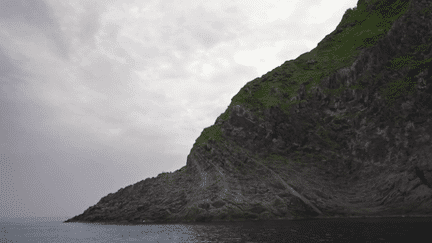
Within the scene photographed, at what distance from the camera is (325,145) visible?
8894cm

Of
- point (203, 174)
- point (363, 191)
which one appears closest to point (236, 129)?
point (203, 174)

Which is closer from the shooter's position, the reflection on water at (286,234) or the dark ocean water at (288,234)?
the dark ocean water at (288,234)

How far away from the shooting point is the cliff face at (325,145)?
7475 centimetres

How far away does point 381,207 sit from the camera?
7075 centimetres

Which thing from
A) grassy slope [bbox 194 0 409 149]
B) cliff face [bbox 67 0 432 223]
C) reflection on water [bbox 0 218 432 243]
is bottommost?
reflection on water [bbox 0 218 432 243]

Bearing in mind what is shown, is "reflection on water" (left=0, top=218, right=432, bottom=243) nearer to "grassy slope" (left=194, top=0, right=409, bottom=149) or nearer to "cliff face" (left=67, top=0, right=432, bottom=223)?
"cliff face" (left=67, top=0, right=432, bottom=223)

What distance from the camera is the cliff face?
245 ft

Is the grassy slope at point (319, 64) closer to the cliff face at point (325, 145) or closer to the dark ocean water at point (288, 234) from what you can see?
the cliff face at point (325, 145)

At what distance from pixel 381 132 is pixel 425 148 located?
12318 mm

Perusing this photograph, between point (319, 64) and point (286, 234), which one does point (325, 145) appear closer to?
point (319, 64)

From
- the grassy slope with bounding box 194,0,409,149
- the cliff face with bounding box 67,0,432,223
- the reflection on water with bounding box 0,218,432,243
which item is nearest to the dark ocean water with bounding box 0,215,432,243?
the reflection on water with bounding box 0,218,432,243

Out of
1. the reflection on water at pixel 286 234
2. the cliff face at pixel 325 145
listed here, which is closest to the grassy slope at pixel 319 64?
the cliff face at pixel 325 145

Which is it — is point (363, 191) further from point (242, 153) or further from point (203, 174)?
point (203, 174)

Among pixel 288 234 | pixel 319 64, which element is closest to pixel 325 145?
pixel 319 64
